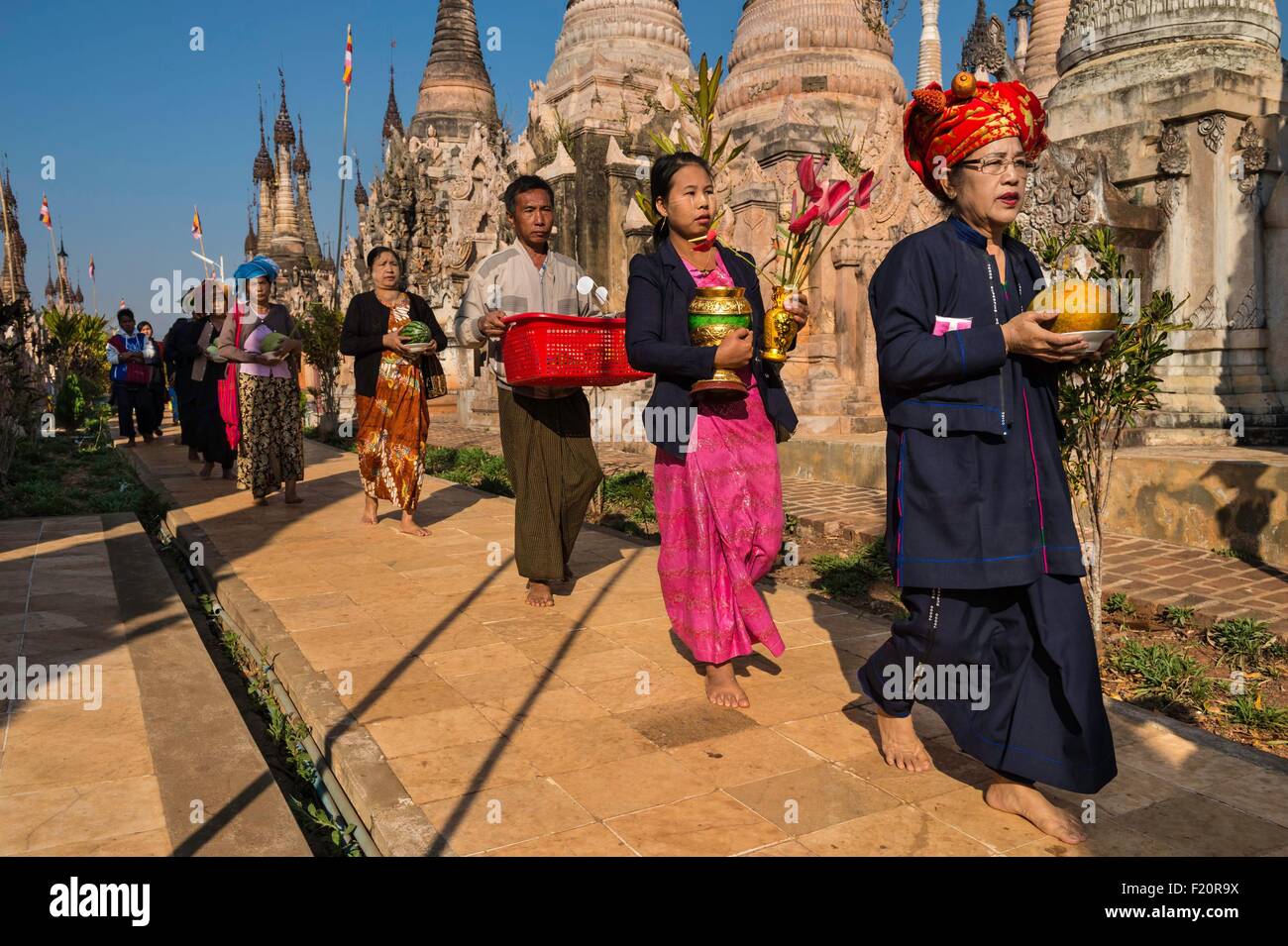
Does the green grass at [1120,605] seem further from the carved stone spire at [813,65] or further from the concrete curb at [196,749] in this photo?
the carved stone spire at [813,65]

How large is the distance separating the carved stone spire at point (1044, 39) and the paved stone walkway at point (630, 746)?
15.8 metres

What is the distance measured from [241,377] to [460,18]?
3100cm

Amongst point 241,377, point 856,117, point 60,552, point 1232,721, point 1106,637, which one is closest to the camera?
point 1232,721

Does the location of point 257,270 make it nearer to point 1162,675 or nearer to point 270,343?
point 270,343

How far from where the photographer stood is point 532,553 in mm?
5477

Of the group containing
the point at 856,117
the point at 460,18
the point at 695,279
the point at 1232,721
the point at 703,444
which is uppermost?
the point at 460,18

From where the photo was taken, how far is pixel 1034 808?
284cm

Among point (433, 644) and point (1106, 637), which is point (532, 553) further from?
point (1106, 637)

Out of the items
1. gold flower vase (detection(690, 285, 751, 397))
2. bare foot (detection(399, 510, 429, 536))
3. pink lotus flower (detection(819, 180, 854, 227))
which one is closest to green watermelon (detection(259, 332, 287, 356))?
bare foot (detection(399, 510, 429, 536))

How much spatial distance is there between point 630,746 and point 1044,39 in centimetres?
1903

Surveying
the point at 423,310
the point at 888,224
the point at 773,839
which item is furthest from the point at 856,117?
the point at 773,839

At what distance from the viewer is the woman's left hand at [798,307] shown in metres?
3.70
